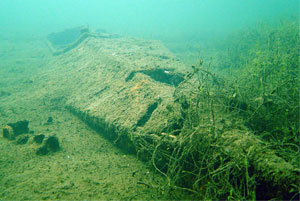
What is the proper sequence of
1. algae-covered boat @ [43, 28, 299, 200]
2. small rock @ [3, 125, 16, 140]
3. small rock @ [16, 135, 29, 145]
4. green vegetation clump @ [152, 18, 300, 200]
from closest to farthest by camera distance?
green vegetation clump @ [152, 18, 300, 200], algae-covered boat @ [43, 28, 299, 200], small rock @ [16, 135, 29, 145], small rock @ [3, 125, 16, 140]

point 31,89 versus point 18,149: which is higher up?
point 31,89

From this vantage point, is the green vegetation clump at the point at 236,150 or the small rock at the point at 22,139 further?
the small rock at the point at 22,139

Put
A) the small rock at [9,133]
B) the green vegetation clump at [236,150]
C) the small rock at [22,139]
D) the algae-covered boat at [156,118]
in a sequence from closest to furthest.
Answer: the green vegetation clump at [236,150], the algae-covered boat at [156,118], the small rock at [22,139], the small rock at [9,133]

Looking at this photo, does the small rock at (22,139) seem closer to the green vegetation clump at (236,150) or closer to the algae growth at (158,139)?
the algae growth at (158,139)

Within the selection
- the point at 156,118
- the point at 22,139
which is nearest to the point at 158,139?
the point at 156,118

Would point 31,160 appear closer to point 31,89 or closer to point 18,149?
point 18,149

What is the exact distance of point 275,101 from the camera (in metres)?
2.55

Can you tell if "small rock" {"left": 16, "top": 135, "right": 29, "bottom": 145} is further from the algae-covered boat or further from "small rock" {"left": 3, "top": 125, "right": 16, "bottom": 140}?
the algae-covered boat

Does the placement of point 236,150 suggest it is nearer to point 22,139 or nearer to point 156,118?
point 156,118

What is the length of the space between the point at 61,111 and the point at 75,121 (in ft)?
2.98

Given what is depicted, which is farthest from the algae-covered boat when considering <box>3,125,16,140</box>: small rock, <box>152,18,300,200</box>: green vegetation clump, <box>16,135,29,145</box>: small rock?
<box>3,125,16,140</box>: small rock

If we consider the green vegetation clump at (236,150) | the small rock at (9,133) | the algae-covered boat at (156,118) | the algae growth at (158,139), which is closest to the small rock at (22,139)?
the algae growth at (158,139)

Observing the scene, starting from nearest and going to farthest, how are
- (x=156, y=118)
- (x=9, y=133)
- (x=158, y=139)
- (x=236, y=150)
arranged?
(x=236, y=150)
(x=158, y=139)
(x=156, y=118)
(x=9, y=133)

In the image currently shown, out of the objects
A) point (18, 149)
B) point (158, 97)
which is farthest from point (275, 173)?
point (18, 149)
